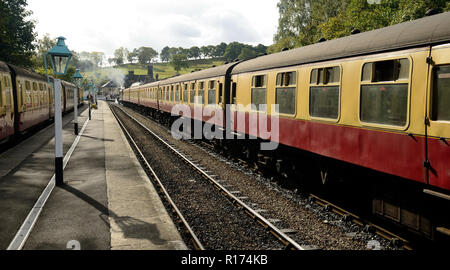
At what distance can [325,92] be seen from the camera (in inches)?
316

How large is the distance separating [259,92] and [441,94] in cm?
661

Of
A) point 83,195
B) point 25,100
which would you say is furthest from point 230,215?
point 25,100

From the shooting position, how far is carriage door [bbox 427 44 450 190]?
5.09 m

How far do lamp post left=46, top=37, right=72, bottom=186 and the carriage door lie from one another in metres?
8.70

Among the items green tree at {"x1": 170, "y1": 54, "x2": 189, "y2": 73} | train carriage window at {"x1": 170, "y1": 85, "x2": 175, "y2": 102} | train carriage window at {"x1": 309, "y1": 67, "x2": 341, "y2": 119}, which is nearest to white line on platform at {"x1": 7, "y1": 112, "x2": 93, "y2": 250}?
train carriage window at {"x1": 309, "y1": 67, "x2": 341, "y2": 119}

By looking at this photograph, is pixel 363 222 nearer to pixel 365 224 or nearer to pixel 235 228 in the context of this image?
pixel 365 224

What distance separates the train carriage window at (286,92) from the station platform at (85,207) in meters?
3.94

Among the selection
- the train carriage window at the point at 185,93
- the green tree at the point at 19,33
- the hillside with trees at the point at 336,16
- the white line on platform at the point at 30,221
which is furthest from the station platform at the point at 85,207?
the green tree at the point at 19,33

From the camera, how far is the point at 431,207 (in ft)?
18.7

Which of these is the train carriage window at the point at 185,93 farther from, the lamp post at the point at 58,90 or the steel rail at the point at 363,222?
the steel rail at the point at 363,222

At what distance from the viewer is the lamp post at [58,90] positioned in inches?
398

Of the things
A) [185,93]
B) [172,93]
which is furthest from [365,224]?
[172,93]
